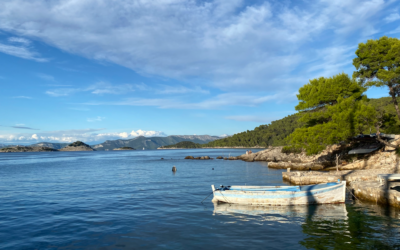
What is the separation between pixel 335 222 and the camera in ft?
53.1

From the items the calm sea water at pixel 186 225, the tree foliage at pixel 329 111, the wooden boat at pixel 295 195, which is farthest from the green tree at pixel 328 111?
the calm sea water at pixel 186 225

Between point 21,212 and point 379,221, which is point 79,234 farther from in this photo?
point 379,221

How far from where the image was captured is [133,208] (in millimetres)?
21000

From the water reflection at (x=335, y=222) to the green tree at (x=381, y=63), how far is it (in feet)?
62.2

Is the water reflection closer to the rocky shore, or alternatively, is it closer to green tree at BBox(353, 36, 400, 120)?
the rocky shore

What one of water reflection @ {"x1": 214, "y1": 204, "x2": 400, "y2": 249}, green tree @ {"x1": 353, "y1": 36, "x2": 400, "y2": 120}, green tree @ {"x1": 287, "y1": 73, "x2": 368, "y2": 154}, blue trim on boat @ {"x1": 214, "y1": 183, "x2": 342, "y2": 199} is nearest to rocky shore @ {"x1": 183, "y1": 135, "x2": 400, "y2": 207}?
water reflection @ {"x1": 214, "y1": 204, "x2": 400, "y2": 249}

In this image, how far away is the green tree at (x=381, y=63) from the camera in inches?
1185

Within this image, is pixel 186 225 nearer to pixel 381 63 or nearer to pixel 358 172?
pixel 358 172

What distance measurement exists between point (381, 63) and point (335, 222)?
84.1ft

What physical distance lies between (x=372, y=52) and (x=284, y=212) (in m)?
26.5

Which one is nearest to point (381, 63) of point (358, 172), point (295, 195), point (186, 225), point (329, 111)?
point (329, 111)

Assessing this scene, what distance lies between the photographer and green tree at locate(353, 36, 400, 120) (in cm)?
3011

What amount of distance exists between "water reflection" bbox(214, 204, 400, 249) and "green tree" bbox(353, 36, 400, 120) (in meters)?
18.9

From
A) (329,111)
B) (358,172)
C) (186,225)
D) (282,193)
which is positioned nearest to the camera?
(186,225)
